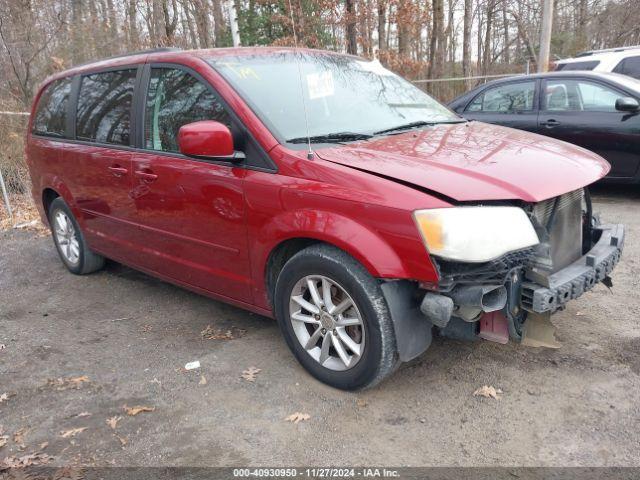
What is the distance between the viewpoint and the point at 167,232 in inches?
149

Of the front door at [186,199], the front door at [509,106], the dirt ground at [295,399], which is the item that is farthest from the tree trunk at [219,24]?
the dirt ground at [295,399]

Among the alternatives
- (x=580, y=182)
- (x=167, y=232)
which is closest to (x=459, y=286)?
(x=580, y=182)

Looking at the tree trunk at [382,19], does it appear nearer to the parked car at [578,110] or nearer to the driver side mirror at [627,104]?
the parked car at [578,110]

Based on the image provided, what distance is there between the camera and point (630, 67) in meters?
8.70

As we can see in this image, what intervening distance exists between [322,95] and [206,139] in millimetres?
914

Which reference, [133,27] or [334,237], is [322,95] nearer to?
[334,237]

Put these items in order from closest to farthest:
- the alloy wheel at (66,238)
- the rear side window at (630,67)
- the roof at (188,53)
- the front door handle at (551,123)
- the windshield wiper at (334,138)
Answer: the windshield wiper at (334,138) < the roof at (188,53) < the alloy wheel at (66,238) < the front door handle at (551,123) < the rear side window at (630,67)

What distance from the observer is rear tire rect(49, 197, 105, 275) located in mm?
5113

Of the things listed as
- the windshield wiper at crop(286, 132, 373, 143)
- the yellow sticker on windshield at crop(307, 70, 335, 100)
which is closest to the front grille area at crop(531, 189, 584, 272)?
the windshield wiper at crop(286, 132, 373, 143)

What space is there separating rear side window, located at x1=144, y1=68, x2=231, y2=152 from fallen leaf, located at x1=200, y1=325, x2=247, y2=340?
1300 millimetres

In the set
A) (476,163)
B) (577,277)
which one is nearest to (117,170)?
(476,163)

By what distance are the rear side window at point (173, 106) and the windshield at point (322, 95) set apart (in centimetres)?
19

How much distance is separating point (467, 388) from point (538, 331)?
1.61 feet

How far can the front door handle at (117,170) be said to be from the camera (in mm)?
3990
